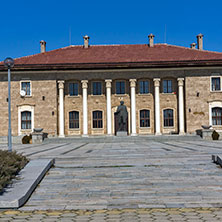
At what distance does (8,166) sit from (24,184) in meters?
0.69

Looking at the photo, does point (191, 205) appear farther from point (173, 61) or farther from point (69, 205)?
point (173, 61)

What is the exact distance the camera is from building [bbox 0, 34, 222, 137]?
3288 centimetres

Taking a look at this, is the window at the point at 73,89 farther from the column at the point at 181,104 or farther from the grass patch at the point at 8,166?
the grass patch at the point at 8,166

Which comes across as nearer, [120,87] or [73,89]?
[120,87]

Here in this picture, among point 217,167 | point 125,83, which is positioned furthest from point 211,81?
point 217,167

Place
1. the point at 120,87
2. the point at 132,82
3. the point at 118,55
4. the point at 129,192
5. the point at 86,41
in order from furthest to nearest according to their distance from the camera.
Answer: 1. the point at 86,41
2. the point at 118,55
3. the point at 120,87
4. the point at 132,82
5. the point at 129,192

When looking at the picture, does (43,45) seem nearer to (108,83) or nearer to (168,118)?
(108,83)

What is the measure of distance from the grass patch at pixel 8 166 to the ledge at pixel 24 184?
0.12m

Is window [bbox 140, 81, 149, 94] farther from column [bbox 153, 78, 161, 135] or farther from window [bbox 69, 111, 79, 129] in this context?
window [bbox 69, 111, 79, 129]

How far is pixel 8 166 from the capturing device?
736 centimetres

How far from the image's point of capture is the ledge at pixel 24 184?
19.4 ft

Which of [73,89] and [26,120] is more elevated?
[73,89]

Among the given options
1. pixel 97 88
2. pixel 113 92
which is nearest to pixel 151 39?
pixel 113 92

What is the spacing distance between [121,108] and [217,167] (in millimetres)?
19303
